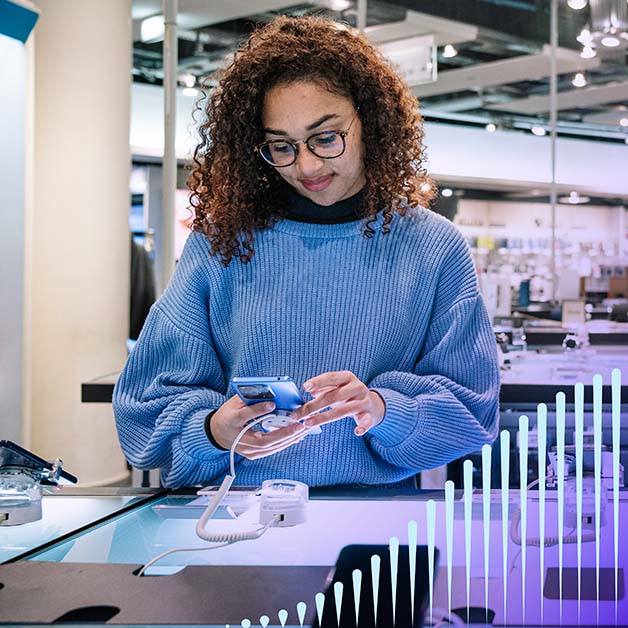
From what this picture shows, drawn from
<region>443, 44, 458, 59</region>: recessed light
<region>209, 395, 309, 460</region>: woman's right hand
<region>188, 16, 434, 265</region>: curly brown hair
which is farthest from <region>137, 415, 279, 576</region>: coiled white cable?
<region>443, 44, 458, 59</region>: recessed light

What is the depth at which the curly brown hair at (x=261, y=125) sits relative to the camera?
4.85 ft

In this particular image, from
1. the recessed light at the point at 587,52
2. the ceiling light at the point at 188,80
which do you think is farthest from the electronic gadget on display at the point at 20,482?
the ceiling light at the point at 188,80

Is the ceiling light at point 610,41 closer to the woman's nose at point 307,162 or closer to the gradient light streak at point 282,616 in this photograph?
the woman's nose at point 307,162

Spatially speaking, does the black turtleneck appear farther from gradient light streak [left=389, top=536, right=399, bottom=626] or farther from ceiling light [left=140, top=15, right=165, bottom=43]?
ceiling light [left=140, top=15, right=165, bottom=43]

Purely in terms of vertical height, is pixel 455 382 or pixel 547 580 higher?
pixel 455 382

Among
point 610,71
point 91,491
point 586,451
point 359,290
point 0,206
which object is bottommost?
point 91,491

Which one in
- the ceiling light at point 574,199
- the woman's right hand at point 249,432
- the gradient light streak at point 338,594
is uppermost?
the ceiling light at point 574,199

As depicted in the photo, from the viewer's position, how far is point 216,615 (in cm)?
82

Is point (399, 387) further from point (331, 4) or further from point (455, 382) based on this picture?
point (331, 4)

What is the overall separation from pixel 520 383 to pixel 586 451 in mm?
1484

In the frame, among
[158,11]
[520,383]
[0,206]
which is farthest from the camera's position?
[158,11]

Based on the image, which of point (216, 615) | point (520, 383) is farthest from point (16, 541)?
point (520, 383)

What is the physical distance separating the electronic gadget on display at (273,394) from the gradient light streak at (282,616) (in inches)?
15.0

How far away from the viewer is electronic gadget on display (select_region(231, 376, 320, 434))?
1.16 m
